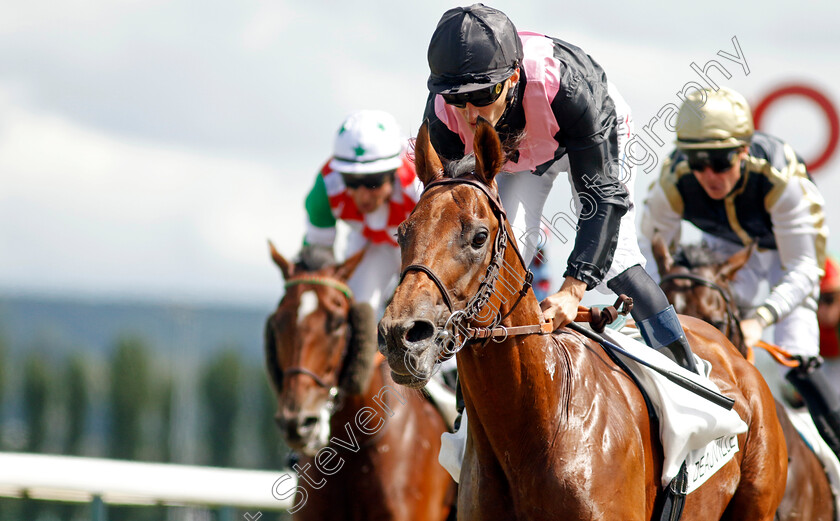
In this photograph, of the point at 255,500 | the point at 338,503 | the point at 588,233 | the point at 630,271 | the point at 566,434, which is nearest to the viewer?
the point at 566,434

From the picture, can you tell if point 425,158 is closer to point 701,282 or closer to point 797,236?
point 701,282

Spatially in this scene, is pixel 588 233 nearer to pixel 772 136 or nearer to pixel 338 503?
pixel 338 503

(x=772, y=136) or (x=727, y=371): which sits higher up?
(x=772, y=136)

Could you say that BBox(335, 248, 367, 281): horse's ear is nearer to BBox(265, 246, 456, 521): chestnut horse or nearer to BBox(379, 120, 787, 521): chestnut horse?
BBox(265, 246, 456, 521): chestnut horse

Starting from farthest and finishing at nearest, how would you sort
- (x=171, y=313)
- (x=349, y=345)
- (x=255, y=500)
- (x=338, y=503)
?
(x=171, y=313) < (x=255, y=500) < (x=349, y=345) < (x=338, y=503)

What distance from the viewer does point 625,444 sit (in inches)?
120

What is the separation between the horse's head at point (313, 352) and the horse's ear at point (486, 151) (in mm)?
2712

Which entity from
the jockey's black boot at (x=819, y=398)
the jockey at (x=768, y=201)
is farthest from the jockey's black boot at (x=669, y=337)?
the jockey's black boot at (x=819, y=398)

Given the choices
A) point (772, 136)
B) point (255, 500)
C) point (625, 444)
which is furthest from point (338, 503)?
point (772, 136)

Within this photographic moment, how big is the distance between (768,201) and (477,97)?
3173mm

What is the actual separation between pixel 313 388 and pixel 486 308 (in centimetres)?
274

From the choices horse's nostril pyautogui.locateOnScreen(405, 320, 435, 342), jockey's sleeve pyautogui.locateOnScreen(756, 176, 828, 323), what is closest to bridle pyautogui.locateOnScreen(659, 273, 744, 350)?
jockey's sleeve pyautogui.locateOnScreen(756, 176, 828, 323)

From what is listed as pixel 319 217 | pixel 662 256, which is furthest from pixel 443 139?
pixel 319 217

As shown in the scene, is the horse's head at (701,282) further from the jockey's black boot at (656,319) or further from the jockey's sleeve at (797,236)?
the jockey's black boot at (656,319)
